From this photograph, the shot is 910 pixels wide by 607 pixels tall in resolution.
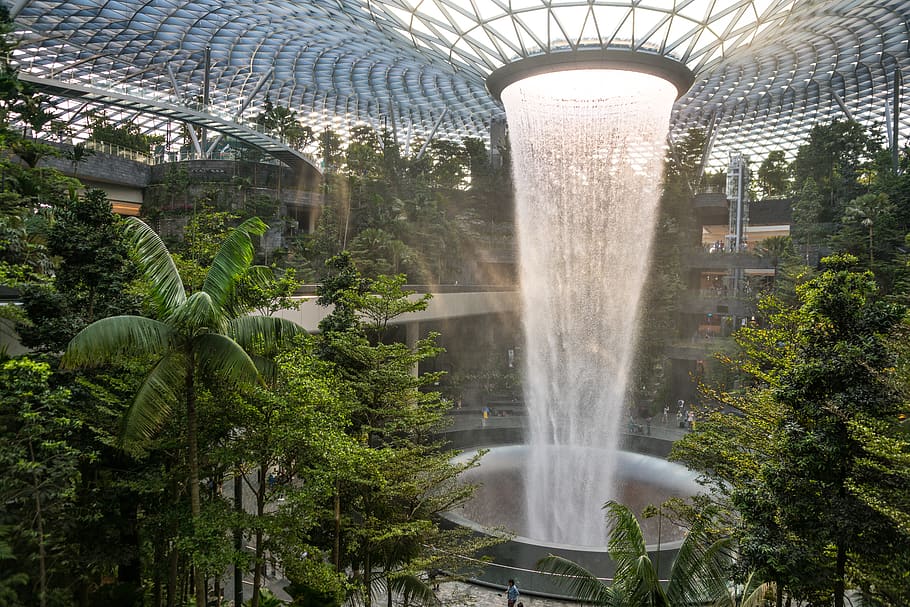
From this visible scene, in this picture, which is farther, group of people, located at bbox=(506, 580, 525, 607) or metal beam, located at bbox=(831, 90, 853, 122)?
metal beam, located at bbox=(831, 90, 853, 122)

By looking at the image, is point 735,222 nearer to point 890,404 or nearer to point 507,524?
point 507,524

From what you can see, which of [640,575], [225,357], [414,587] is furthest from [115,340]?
[414,587]

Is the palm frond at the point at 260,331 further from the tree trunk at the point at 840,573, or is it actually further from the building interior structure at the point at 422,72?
the building interior structure at the point at 422,72

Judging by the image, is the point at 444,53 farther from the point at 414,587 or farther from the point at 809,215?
the point at 809,215

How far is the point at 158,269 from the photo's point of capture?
8.43 meters

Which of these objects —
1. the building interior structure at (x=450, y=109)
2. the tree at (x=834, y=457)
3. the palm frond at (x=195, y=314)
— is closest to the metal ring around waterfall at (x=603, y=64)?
the building interior structure at (x=450, y=109)

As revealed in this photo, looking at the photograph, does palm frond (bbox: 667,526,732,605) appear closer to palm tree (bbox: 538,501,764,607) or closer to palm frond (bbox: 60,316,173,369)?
palm tree (bbox: 538,501,764,607)

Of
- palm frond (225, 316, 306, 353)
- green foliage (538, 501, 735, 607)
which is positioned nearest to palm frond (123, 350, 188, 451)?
palm frond (225, 316, 306, 353)

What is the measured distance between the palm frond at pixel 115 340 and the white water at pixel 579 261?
1614 cm

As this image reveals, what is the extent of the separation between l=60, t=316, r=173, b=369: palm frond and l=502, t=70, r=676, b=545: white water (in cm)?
1614

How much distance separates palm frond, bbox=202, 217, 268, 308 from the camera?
332 inches

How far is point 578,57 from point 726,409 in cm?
2492

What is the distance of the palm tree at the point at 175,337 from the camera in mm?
7691

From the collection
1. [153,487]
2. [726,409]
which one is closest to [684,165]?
[726,409]
